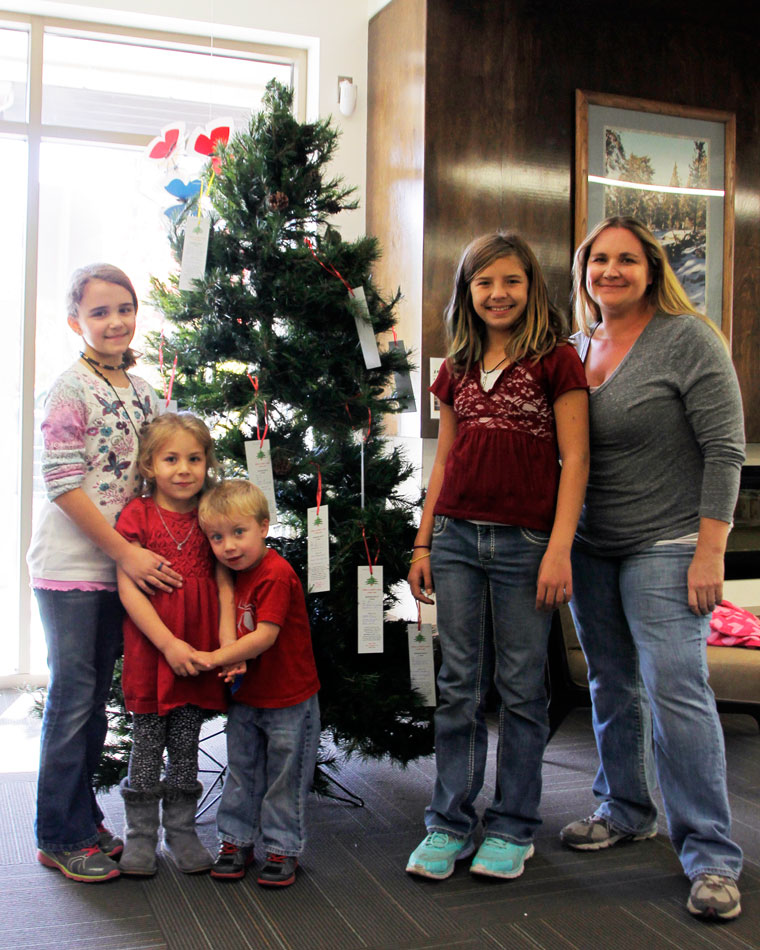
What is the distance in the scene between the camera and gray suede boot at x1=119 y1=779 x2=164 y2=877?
1987 millimetres

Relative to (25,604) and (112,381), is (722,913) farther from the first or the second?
(25,604)

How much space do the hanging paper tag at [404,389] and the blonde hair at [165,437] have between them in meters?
0.54

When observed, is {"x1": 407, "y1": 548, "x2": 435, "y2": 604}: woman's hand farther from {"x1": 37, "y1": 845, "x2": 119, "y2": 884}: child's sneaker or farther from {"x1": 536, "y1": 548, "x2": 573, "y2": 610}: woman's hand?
{"x1": 37, "y1": 845, "x2": 119, "y2": 884}: child's sneaker

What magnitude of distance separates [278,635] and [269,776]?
320 mm

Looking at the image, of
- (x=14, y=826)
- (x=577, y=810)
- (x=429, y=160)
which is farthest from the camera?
(x=429, y=160)

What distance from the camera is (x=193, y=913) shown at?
6.06 feet

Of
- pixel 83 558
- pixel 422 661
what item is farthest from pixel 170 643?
pixel 422 661

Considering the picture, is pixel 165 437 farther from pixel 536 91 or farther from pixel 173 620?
pixel 536 91

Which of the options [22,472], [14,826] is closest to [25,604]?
[22,472]

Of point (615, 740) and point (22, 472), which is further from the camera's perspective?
point (22, 472)

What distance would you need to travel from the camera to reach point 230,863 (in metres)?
2.00

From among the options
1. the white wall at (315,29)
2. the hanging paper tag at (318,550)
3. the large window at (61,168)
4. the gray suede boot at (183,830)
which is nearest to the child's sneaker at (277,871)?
the gray suede boot at (183,830)

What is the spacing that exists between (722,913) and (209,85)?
361 cm

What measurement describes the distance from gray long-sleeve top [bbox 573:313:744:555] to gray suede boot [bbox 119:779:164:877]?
1151 mm
